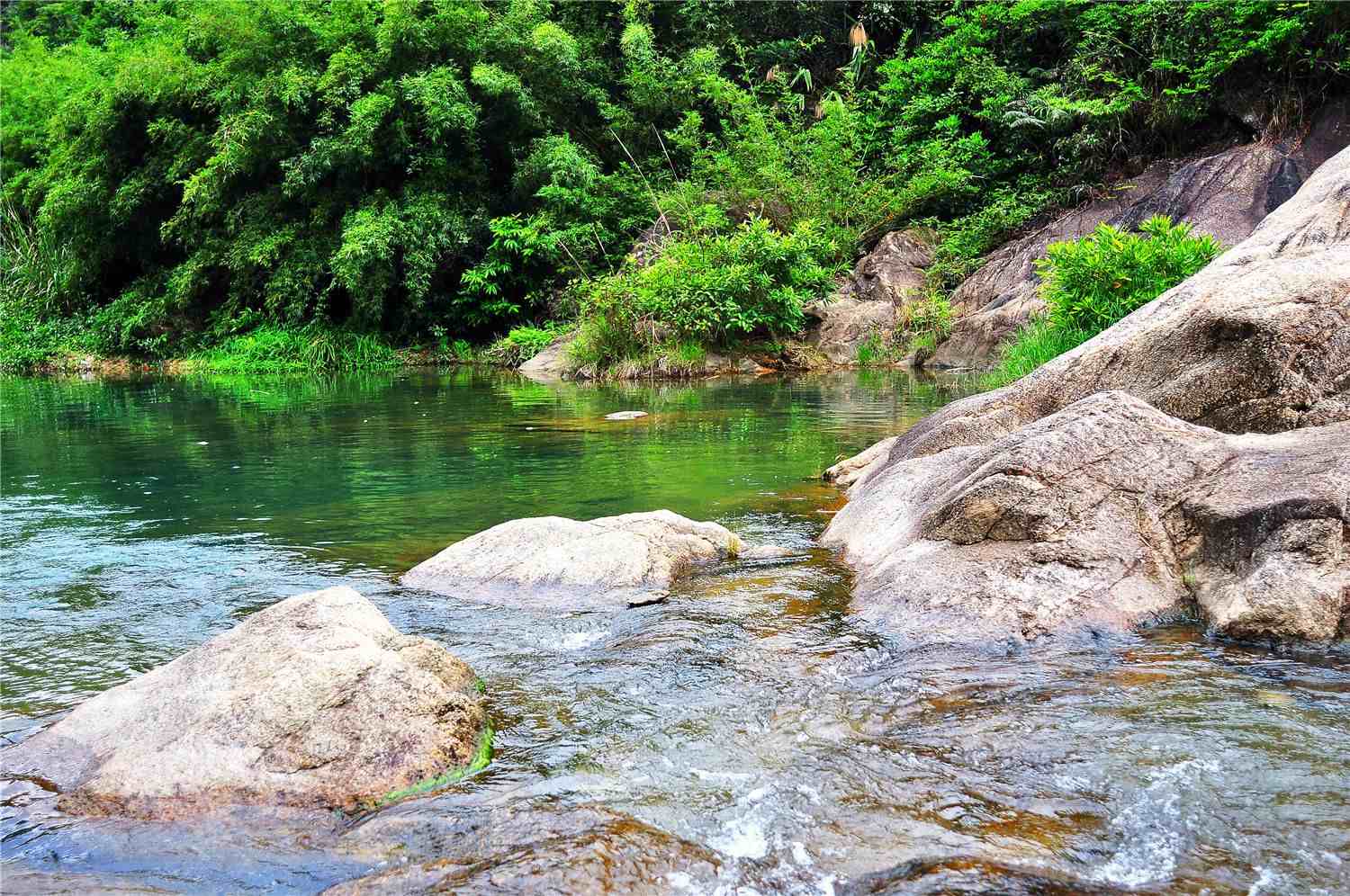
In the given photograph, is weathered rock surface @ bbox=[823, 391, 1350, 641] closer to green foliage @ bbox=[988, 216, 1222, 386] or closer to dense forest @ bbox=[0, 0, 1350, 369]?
green foliage @ bbox=[988, 216, 1222, 386]

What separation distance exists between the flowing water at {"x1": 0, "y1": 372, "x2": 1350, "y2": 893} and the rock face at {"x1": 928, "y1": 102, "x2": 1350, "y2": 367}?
1189cm

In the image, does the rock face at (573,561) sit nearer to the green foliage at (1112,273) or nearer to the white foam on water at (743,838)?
the white foam on water at (743,838)

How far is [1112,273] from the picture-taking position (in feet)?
31.1

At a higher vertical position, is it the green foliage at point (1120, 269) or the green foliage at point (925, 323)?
the green foliage at point (1120, 269)

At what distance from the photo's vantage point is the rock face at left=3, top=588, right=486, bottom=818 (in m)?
2.96

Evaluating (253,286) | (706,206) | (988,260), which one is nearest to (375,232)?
(253,286)

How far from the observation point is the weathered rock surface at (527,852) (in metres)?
2.47

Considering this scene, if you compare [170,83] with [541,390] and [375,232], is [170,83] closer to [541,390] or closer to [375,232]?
[375,232]

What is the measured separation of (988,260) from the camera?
20.2 metres

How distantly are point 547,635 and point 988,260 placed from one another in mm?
17786

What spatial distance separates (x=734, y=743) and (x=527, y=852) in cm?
87

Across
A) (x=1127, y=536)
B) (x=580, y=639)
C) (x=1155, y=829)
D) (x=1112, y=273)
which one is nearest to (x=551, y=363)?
(x=1112, y=273)

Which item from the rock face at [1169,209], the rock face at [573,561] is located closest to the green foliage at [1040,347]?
the rock face at [573,561]

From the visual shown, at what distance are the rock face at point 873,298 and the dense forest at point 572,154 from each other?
521 millimetres
